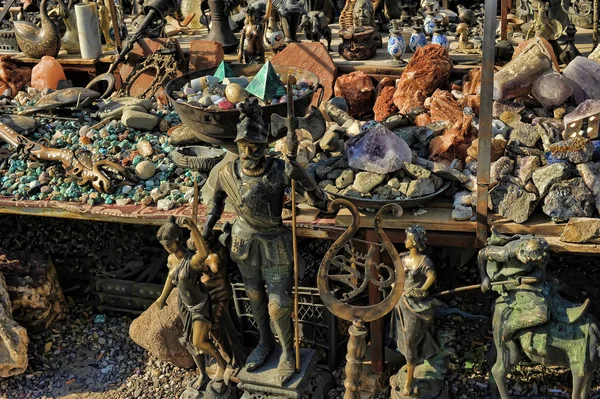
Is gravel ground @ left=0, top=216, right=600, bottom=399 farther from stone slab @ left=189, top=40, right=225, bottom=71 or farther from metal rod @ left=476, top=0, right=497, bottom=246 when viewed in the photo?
stone slab @ left=189, top=40, right=225, bottom=71

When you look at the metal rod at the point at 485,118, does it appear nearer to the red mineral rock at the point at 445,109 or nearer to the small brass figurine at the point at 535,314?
the small brass figurine at the point at 535,314

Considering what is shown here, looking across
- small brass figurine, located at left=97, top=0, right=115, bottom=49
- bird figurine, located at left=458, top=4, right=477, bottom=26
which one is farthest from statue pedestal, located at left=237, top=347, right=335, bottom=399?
small brass figurine, located at left=97, top=0, right=115, bottom=49

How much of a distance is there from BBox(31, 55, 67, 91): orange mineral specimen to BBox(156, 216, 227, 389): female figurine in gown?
15.0 feet

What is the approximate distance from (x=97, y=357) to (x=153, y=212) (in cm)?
144

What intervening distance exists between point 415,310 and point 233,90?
2330 millimetres

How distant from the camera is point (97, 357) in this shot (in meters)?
6.93

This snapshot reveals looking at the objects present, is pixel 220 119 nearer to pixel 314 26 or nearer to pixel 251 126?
pixel 251 126

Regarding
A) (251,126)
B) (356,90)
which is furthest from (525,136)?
(251,126)

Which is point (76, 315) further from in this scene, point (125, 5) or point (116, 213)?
point (125, 5)

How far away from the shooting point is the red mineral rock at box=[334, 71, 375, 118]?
831 centimetres

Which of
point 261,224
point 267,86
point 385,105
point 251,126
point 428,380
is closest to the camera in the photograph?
point 251,126

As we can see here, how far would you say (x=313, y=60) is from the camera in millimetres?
8641

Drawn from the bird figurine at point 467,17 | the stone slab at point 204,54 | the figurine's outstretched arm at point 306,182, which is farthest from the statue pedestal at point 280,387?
the bird figurine at point 467,17

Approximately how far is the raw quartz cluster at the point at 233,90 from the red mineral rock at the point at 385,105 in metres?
1.23
